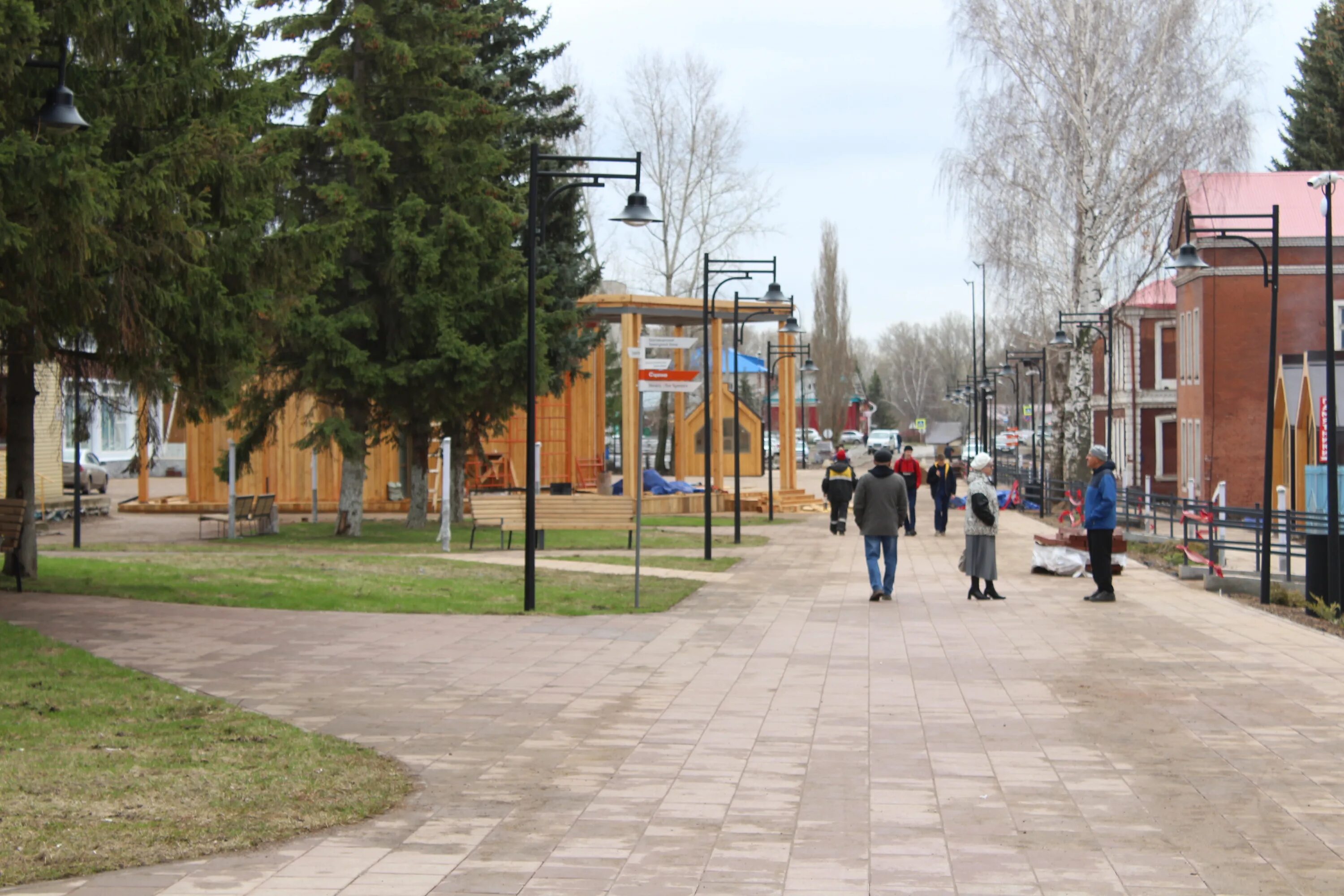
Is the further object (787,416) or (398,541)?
(787,416)

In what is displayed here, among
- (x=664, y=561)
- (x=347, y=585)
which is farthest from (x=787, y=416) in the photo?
(x=347, y=585)

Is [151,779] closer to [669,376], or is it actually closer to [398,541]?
[669,376]

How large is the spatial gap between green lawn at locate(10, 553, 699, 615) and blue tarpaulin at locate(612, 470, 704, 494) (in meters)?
21.1

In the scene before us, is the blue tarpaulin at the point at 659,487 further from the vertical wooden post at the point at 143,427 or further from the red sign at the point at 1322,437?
the vertical wooden post at the point at 143,427

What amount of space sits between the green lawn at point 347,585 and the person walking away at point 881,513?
2.31 m

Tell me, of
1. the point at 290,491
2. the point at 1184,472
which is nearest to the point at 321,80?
the point at 290,491

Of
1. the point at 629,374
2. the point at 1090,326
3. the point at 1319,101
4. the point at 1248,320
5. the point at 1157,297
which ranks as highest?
the point at 1319,101

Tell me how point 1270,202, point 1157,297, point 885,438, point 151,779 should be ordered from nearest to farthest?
1. point 151,779
2. point 1270,202
3. point 1157,297
4. point 885,438

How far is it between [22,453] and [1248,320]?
126ft

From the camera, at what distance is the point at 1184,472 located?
5012 centimetres

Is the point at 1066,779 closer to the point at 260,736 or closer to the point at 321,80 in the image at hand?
the point at 260,736

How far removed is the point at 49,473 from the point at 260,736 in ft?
110

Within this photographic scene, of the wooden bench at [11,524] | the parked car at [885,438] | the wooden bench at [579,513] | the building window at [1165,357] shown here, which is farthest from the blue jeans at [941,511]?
the parked car at [885,438]

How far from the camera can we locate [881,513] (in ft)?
55.8
